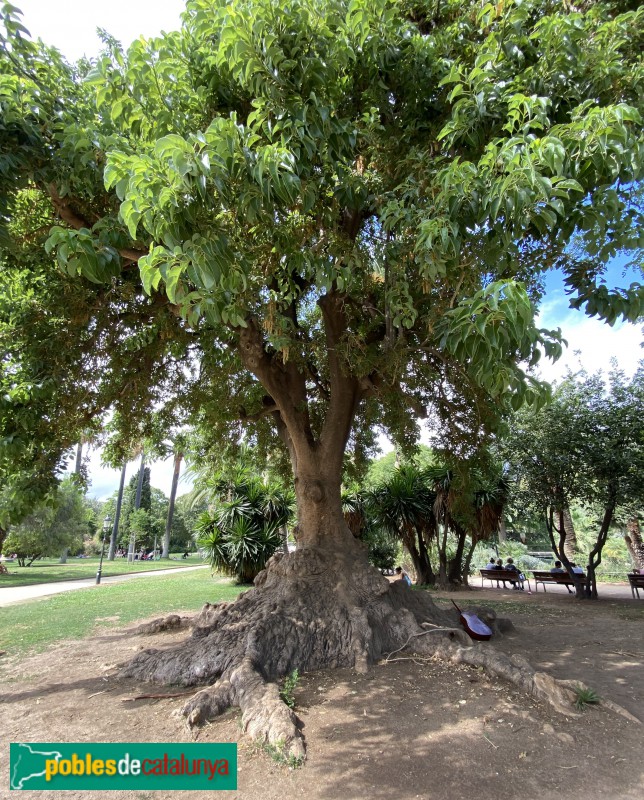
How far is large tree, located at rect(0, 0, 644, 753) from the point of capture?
122 inches

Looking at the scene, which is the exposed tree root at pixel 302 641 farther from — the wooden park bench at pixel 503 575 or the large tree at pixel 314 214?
the wooden park bench at pixel 503 575

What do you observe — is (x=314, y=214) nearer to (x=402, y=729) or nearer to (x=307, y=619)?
(x=307, y=619)

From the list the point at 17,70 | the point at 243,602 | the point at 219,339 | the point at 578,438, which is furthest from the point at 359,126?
the point at 578,438

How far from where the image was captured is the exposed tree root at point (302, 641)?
4.46 meters

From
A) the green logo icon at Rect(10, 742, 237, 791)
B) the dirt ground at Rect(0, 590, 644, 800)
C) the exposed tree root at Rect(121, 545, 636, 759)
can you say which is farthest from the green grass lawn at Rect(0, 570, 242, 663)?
the green logo icon at Rect(10, 742, 237, 791)

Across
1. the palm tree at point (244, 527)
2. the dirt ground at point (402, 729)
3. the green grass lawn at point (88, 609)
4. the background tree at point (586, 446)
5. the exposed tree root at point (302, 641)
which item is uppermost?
the background tree at point (586, 446)

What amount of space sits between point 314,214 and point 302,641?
502 cm

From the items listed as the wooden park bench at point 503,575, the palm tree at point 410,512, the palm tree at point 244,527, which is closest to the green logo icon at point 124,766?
the palm tree at point 410,512

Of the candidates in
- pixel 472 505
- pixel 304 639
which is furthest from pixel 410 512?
pixel 304 639

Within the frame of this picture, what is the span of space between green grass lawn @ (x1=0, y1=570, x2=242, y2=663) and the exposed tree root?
352cm

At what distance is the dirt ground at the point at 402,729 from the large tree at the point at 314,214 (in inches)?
15.3

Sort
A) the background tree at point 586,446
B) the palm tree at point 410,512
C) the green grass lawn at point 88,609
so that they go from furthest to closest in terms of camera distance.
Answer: the palm tree at point 410,512 → the background tree at point 586,446 → the green grass lawn at point 88,609

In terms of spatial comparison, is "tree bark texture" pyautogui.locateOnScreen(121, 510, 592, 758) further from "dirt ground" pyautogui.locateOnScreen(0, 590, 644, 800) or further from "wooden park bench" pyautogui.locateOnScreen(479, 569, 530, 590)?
"wooden park bench" pyautogui.locateOnScreen(479, 569, 530, 590)

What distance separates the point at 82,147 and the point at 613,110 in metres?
4.18
